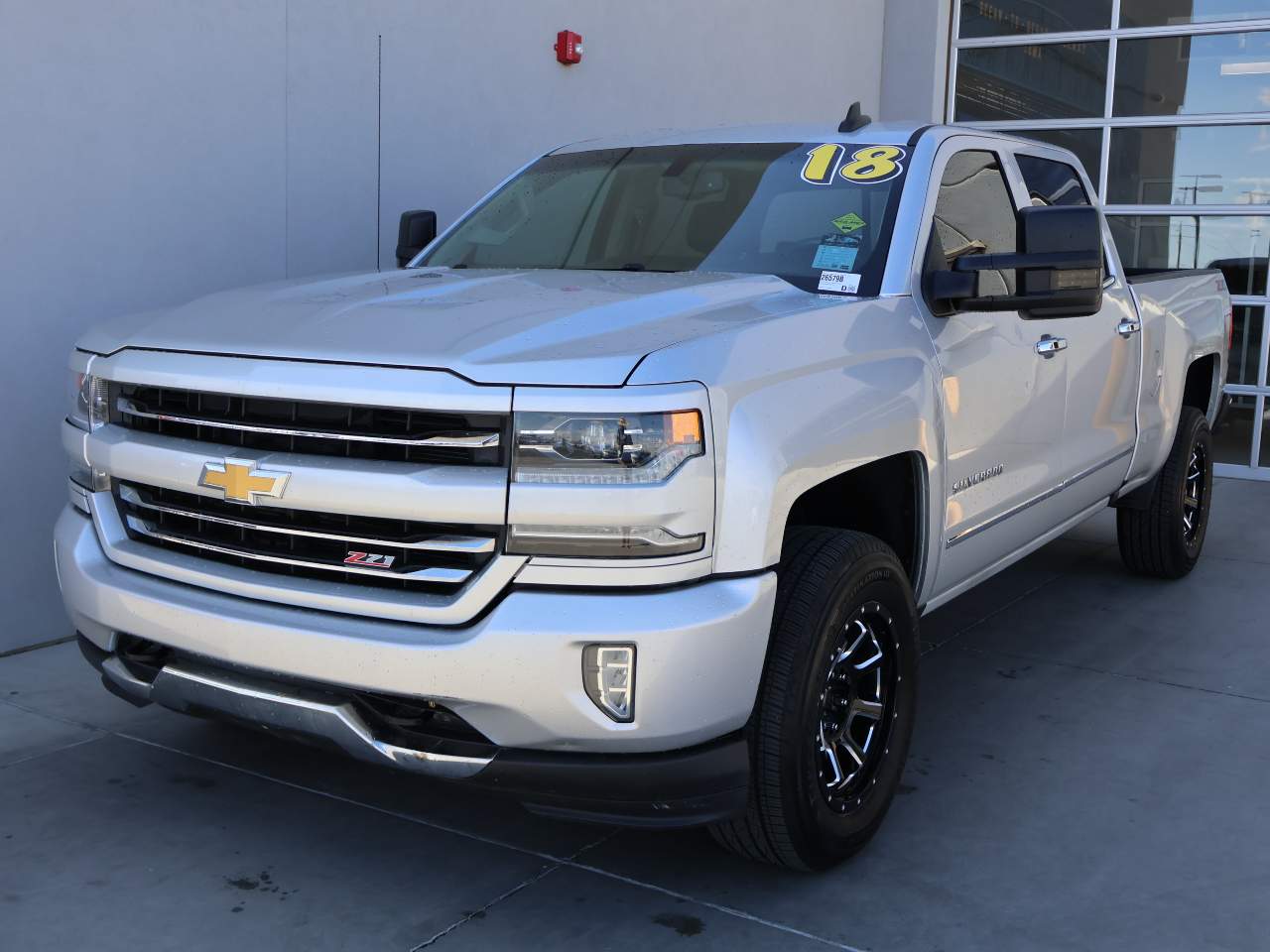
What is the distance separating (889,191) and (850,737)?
1.56m

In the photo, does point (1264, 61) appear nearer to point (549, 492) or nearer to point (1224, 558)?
point (1224, 558)

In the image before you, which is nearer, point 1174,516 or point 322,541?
point 322,541

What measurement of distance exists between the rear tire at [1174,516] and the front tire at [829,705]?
312 cm

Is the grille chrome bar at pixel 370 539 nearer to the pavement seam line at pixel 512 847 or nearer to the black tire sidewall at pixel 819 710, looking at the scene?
the black tire sidewall at pixel 819 710

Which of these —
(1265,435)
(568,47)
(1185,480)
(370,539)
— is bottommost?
(1265,435)

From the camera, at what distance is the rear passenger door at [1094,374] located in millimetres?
4531

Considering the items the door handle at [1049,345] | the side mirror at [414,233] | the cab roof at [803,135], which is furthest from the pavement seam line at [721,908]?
the side mirror at [414,233]

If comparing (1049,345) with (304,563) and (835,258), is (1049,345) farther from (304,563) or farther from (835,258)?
(304,563)

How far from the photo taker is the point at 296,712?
2764mm

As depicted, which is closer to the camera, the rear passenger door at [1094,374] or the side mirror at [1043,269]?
the side mirror at [1043,269]

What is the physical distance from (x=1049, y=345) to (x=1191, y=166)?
6836mm

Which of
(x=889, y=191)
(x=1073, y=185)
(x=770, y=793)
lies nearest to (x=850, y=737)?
(x=770, y=793)

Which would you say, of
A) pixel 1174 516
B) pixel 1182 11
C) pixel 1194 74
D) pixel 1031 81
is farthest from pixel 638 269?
pixel 1031 81

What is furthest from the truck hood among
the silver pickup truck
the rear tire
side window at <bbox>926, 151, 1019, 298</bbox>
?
the rear tire
